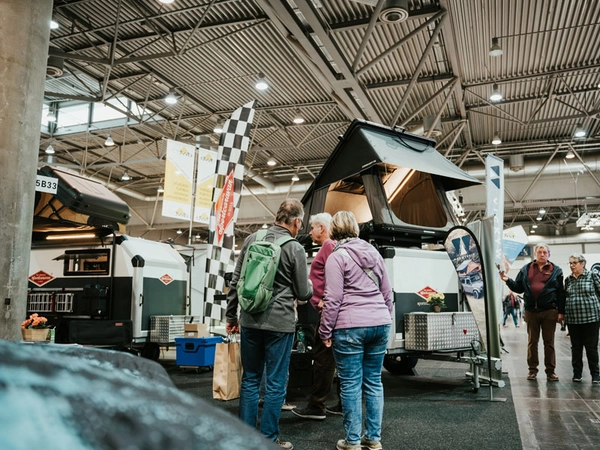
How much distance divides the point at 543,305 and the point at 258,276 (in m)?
4.43

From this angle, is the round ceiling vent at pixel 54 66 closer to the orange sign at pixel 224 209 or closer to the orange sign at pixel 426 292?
the orange sign at pixel 224 209

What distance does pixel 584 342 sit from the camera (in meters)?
5.98

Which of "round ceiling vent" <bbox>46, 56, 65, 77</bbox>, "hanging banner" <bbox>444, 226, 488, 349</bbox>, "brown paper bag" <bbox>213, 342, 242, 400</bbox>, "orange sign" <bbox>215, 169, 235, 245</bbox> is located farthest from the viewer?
"round ceiling vent" <bbox>46, 56, 65, 77</bbox>

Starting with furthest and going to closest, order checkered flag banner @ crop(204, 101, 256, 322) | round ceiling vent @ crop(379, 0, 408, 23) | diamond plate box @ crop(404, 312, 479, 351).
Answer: round ceiling vent @ crop(379, 0, 408, 23) → checkered flag banner @ crop(204, 101, 256, 322) → diamond plate box @ crop(404, 312, 479, 351)

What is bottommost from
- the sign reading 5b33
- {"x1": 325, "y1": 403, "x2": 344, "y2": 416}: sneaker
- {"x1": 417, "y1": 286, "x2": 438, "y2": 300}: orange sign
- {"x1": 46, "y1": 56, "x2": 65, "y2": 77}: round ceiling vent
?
{"x1": 325, "y1": 403, "x2": 344, "y2": 416}: sneaker

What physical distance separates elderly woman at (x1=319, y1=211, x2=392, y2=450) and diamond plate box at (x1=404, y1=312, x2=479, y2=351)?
189cm

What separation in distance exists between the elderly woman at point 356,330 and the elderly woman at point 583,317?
150 inches

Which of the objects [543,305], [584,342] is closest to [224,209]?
[543,305]

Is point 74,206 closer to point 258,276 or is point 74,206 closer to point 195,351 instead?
point 195,351

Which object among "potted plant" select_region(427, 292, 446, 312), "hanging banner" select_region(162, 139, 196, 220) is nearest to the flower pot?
"hanging banner" select_region(162, 139, 196, 220)

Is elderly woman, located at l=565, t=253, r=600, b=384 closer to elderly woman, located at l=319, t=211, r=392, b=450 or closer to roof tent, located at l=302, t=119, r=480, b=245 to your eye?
roof tent, located at l=302, t=119, r=480, b=245

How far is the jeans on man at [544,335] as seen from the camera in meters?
6.07

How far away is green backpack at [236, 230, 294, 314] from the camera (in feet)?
10.1

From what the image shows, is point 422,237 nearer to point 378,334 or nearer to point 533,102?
point 378,334
